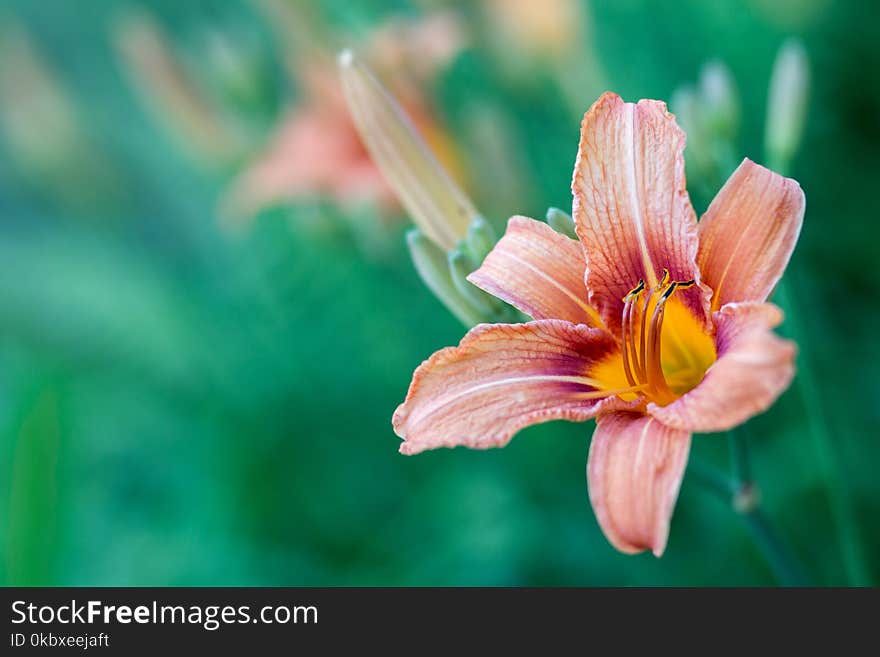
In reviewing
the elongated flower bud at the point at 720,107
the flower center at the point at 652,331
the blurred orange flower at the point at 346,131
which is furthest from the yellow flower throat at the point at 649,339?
the blurred orange flower at the point at 346,131

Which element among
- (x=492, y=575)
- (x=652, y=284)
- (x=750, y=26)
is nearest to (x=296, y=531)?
(x=492, y=575)

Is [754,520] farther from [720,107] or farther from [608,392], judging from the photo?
[720,107]

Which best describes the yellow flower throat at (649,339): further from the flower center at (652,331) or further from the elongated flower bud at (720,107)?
the elongated flower bud at (720,107)

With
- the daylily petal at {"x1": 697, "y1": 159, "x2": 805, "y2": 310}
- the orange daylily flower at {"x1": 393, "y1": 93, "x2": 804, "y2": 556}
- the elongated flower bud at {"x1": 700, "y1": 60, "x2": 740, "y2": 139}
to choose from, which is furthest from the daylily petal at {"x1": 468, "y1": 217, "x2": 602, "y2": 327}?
the elongated flower bud at {"x1": 700, "y1": 60, "x2": 740, "y2": 139}

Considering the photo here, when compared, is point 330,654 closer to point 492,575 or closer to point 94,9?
point 492,575

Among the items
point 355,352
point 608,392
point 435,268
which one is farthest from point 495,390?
point 355,352

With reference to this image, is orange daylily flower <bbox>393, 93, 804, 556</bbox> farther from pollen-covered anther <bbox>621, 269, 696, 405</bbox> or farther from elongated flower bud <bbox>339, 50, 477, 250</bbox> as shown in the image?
elongated flower bud <bbox>339, 50, 477, 250</bbox>

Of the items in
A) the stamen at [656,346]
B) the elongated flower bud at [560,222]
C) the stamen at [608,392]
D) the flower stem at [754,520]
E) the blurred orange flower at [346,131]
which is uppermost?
the blurred orange flower at [346,131]
